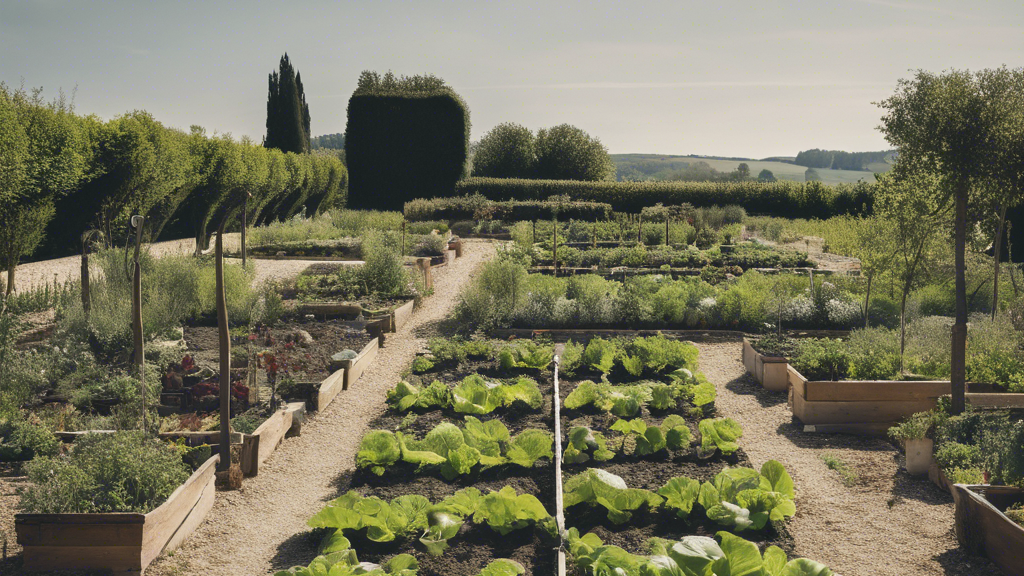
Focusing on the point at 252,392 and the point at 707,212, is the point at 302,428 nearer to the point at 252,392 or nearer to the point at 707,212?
the point at 252,392

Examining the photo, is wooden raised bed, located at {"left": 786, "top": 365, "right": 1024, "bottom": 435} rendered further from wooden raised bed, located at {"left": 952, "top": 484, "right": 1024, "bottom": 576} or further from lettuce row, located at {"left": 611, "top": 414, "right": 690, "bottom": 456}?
wooden raised bed, located at {"left": 952, "top": 484, "right": 1024, "bottom": 576}

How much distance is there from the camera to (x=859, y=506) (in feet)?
15.6

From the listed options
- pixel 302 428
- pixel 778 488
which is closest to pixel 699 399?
pixel 778 488

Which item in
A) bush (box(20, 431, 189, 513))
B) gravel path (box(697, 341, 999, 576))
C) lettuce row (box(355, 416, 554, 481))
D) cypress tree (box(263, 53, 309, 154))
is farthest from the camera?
cypress tree (box(263, 53, 309, 154))

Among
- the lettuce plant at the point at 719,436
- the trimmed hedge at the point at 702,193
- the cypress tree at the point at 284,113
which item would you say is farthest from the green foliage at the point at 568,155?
the lettuce plant at the point at 719,436

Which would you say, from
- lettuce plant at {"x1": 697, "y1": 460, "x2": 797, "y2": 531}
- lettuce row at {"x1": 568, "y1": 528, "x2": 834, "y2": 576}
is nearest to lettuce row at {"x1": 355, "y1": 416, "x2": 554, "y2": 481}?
lettuce plant at {"x1": 697, "y1": 460, "x2": 797, "y2": 531}

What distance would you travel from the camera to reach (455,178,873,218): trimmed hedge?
27062mm

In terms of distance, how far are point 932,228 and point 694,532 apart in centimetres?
488

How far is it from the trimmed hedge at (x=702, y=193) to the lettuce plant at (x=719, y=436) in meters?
21.9

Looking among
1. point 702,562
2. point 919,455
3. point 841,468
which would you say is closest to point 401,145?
point 841,468

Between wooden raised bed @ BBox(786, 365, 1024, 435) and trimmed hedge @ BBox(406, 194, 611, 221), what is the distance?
16375 mm

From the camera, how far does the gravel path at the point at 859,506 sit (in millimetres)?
4027

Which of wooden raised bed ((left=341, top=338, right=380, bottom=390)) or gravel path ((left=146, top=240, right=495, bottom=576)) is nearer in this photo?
gravel path ((left=146, top=240, right=495, bottom=576))

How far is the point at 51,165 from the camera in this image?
11180 millimetres
